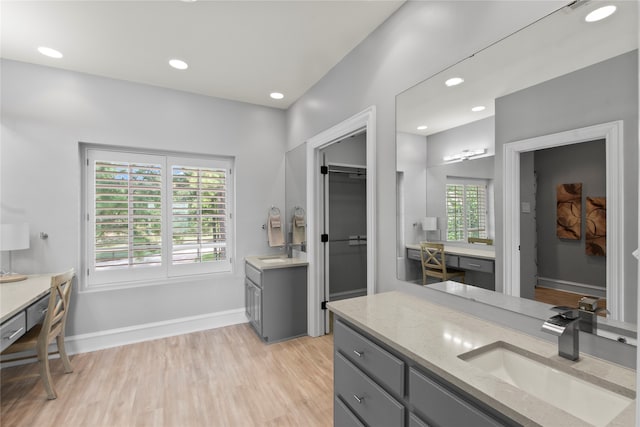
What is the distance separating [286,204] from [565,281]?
125 inches

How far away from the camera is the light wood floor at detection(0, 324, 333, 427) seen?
199cm

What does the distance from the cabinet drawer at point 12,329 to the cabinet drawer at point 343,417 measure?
2075 millimetres

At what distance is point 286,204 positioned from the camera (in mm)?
3971

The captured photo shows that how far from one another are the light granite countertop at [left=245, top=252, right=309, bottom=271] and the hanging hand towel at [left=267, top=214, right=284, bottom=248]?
0.20 meters

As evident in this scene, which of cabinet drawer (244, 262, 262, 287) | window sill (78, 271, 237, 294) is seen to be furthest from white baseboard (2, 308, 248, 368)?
cabinet drawer (244, 262, 262, 287)

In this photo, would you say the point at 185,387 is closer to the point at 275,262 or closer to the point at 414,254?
the point at 275,262

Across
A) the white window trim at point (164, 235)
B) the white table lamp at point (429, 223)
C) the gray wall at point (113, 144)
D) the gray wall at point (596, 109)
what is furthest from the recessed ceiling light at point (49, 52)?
the gray wall at point (596, 109)

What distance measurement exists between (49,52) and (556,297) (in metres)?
4.12

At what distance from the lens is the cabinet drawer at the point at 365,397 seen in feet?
3.93

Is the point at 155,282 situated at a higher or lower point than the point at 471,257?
lower

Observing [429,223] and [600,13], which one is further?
[429,223]

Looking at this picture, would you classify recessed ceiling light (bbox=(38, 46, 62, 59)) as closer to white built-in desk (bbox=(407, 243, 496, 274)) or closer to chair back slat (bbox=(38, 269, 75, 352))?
chair back slat (bbox=(38, 269, 75, 352))

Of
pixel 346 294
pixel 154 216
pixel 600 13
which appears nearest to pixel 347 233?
pixel 346 294

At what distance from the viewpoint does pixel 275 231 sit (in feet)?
12.3
